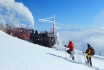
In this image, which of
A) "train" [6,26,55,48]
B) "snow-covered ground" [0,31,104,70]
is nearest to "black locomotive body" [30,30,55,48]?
"train" [6,26,55,48]

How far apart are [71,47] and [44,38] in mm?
11039

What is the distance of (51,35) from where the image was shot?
26.6 metres

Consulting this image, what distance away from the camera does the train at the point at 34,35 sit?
25969 mm

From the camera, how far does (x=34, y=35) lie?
27.1 m

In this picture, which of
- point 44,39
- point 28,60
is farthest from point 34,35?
point 28,60

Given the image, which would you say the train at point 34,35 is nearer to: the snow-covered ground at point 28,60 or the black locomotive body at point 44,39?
the black locomotive body at point 44,39

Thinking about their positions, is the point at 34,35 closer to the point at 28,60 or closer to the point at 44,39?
the point at 44,39

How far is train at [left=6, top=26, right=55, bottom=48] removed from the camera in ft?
85.2

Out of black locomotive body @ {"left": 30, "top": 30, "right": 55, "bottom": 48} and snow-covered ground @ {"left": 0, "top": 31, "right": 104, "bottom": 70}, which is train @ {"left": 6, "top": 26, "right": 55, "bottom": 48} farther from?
snow-covered ground @ {"left": 0, "top": 31, "right": 104, "bottom": 70}

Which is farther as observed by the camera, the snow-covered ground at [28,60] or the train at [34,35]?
the train at [34,35]

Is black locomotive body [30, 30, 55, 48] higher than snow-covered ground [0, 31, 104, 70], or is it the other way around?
black locomotive body [30, 30, 55, 48]

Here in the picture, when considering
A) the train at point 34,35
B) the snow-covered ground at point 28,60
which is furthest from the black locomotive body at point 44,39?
the snow-covered ground at point 28,60

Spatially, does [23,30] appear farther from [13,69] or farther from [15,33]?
[13,69]

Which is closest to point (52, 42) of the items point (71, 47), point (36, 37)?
point (36, 37)
